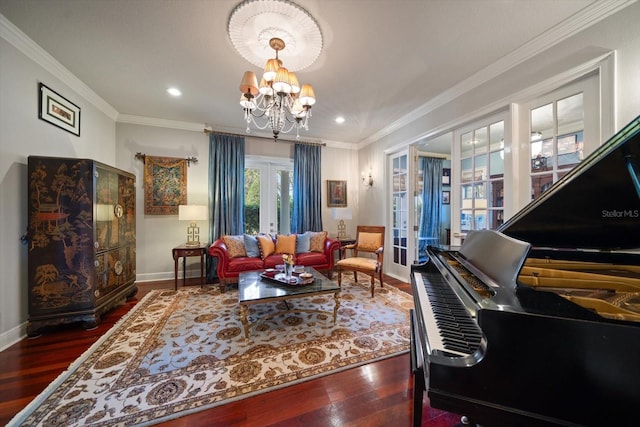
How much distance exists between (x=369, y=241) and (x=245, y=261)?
2107 millimetres

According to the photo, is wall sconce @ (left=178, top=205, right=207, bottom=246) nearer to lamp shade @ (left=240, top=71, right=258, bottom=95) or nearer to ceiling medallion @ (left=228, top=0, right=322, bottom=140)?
ceiling medallion @ (left=228, top=0, right=322, bottom=140)

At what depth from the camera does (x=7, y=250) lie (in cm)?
208

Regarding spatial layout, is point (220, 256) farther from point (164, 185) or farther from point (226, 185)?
point (164, 185)

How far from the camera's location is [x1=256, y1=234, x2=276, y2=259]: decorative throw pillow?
3.82 meters

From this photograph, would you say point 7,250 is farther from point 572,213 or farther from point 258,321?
point 572,213

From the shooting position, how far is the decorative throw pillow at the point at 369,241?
3.88 m

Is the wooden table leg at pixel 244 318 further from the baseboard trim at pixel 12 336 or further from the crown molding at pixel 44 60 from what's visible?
the crown molding at pixel 44 60

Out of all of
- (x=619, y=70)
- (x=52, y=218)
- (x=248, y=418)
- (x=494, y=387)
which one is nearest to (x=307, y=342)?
(x=248, y=418)

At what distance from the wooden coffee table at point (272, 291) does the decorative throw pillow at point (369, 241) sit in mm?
1450

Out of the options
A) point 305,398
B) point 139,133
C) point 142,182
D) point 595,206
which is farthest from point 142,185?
point 595,206

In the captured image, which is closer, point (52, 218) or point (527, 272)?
point (527, 272)

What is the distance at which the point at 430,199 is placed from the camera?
5.82 metres

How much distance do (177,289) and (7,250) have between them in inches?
70.4

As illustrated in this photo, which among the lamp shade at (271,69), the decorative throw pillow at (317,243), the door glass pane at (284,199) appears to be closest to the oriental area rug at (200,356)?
the decorative throw pillow at (317,243)
